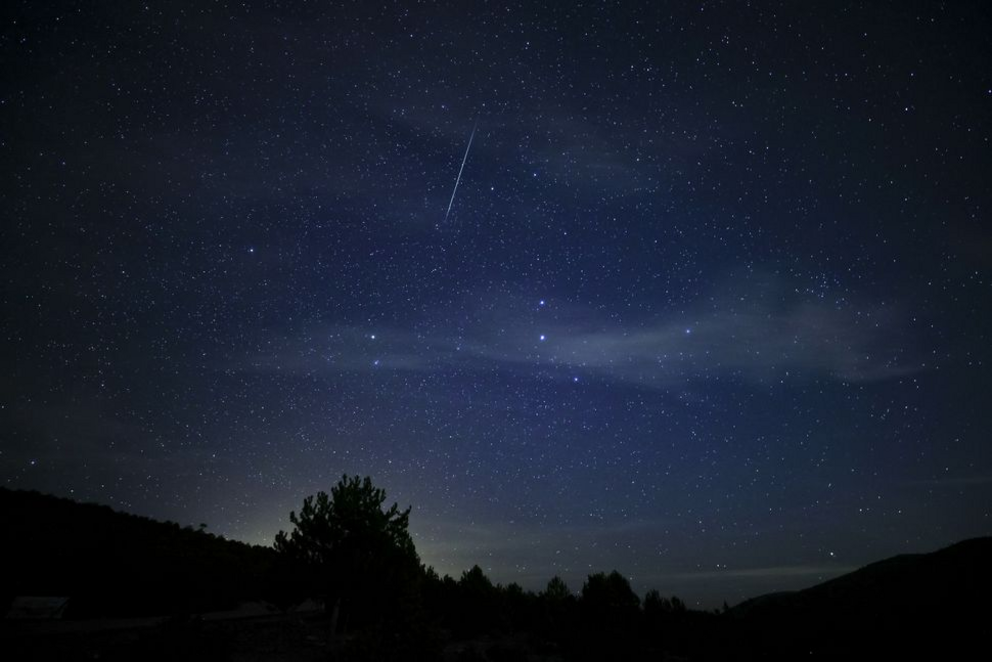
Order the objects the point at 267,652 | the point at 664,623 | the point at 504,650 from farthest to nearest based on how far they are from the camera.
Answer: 1. the point at 664,623
2. the point at 504,650
3. the point at 267,652

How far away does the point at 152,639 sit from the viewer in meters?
11.4

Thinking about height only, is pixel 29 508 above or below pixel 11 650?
above

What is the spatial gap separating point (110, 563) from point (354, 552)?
18.7 m

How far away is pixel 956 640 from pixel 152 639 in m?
26.2

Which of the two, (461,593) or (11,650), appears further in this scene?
(461,593)

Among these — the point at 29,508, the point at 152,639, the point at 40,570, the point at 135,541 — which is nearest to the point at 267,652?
the point at 152,639

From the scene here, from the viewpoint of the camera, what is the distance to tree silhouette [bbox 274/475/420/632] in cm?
1875

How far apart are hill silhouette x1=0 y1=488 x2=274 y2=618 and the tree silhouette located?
233 cm

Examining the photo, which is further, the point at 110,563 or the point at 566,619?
the point at 566,619

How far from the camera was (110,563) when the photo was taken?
91.8 feet

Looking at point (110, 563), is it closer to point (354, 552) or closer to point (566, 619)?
point (354, 552)

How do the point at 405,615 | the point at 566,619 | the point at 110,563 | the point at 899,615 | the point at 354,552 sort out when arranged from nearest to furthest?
the point at 405,615
the point at 354,552
the point at 899,615
the point at 110,563
the point at 566,619

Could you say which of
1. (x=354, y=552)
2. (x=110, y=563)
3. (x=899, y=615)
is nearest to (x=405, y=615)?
(x=354, y=552)

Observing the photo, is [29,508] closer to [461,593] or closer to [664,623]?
[461,593]
